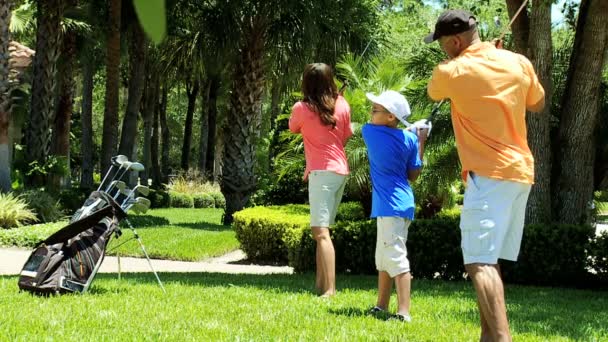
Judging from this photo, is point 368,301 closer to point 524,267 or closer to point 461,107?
point 461,107

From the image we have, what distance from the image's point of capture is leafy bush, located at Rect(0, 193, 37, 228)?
14.9 meters

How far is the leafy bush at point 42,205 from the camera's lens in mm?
16297

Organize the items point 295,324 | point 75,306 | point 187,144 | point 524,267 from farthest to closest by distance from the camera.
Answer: point 187,144 < point 524,267 < point 75,306 < point 295,324

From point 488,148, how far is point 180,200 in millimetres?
26109

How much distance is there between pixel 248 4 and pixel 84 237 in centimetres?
1131

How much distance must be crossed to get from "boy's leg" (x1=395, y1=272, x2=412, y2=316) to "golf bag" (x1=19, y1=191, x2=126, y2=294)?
2.52m

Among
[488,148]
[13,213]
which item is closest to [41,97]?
[13,213]

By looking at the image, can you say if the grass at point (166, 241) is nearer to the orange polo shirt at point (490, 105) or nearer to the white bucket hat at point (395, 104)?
the white bucket hat at point (395, 104)

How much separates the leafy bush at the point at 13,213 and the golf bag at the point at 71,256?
9.45 metres

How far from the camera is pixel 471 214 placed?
3.62m

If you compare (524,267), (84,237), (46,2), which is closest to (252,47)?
(46,2)

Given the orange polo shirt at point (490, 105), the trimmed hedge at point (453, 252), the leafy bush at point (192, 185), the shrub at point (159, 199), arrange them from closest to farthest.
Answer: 1. the orange polo shirt at point (490, 105)
2. the trimmed hedge at point (453, 252)
3. the shrub at point (159, 199)
4. the leafy bush at point (192, 185)

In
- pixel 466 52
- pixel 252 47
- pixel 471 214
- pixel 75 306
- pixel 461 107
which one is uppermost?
pixel 252 47

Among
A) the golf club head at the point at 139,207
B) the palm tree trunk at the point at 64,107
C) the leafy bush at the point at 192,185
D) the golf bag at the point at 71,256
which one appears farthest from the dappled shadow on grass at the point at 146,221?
the golf bag at the point at 71,256
